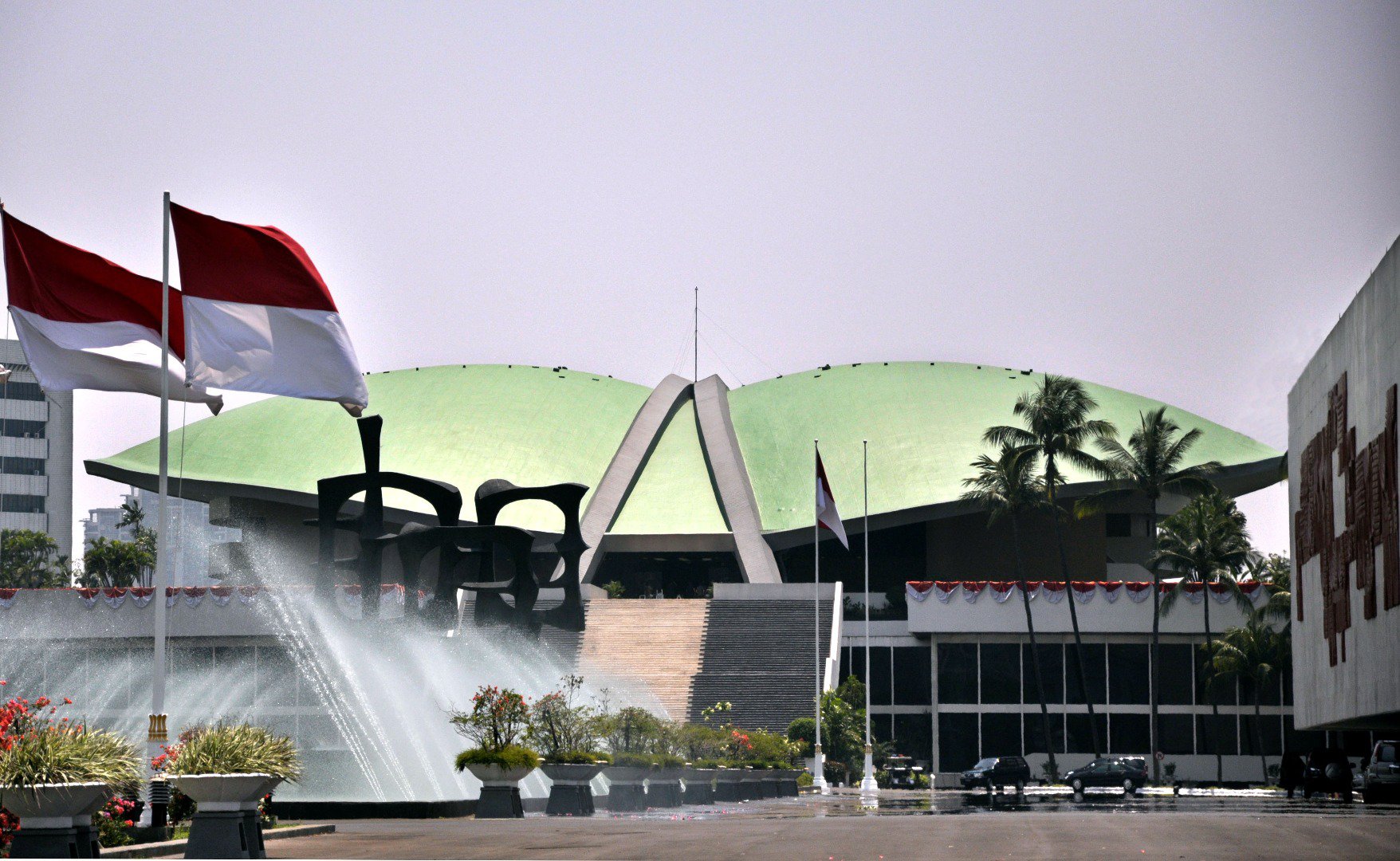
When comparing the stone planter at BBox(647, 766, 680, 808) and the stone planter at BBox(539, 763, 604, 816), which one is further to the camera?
the stone planter at BBox(647, 766, 680, 808)

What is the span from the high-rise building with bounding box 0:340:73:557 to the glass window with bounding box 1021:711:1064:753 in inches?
3265

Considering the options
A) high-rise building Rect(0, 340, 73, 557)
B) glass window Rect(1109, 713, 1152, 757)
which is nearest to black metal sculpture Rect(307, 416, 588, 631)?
glass window Rect(1109, 713, 1152, 757)

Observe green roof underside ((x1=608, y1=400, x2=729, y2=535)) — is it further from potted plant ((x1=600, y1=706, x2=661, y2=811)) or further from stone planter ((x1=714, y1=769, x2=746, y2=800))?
potted plant ((x1=600, y1=706, x2=661, y2=811))

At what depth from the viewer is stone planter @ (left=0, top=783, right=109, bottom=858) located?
1329 centimetres

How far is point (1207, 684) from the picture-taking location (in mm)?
55594

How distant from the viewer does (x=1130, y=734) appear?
56.2m

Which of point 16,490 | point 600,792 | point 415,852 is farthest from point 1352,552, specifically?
point 16,490

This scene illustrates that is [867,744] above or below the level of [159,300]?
below

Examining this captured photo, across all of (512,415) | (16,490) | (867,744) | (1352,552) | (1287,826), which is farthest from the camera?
(16,490)

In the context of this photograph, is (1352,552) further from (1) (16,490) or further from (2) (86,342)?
(1) (16,490)

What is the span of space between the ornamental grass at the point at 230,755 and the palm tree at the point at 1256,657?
4512 cm

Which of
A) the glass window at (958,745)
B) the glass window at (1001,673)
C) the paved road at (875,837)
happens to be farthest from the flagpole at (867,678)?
the paved road at (875,837)

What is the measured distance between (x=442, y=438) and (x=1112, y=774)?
1474 inches

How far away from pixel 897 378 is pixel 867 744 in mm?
33173
